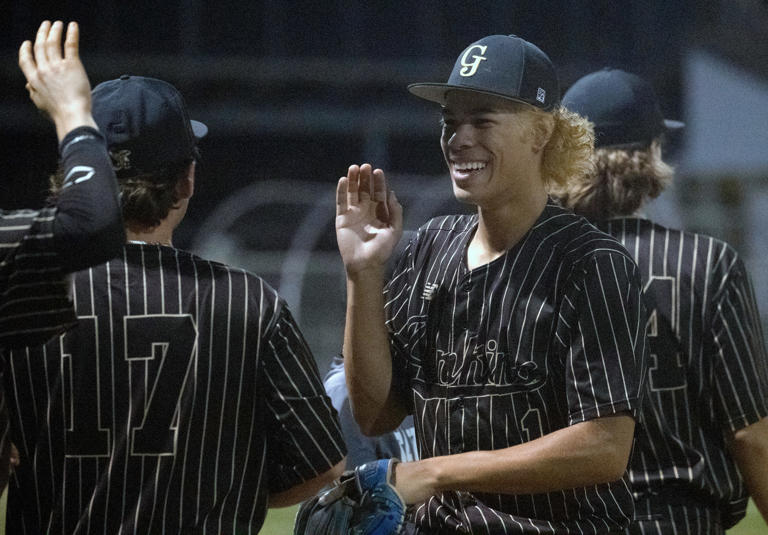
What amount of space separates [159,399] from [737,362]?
1655 millimetres

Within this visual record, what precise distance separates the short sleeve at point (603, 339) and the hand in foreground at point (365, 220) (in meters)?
0.51

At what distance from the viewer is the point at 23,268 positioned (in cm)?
210

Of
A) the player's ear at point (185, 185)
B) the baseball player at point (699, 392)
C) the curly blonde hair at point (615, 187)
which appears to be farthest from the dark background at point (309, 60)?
the player's ear at point (185, 185)

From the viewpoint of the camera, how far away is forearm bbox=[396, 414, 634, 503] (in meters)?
2.47

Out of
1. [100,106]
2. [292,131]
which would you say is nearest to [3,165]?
[292,131]

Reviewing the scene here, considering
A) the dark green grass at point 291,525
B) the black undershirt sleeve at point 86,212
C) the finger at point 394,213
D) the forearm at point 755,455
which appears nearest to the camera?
the black undershirt sleeve at point 86,212

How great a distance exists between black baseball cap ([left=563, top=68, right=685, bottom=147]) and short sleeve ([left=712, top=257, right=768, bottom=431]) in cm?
63

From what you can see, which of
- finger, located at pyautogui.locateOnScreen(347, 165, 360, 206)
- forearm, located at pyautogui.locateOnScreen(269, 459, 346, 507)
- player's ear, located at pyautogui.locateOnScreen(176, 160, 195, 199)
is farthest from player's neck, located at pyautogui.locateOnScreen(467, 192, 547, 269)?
player's ear, located at pyautogui.locateOnScreen(176, 160, 195, 199)

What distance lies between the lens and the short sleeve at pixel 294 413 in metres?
2.51

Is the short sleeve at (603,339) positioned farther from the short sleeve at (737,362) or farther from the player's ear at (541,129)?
the short sleeve at (737,362)

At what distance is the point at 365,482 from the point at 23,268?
2.97 ft

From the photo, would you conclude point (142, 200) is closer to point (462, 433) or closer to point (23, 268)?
point (23, 268)

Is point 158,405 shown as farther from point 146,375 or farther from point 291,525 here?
point 291,525

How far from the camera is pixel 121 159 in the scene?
2588mm
